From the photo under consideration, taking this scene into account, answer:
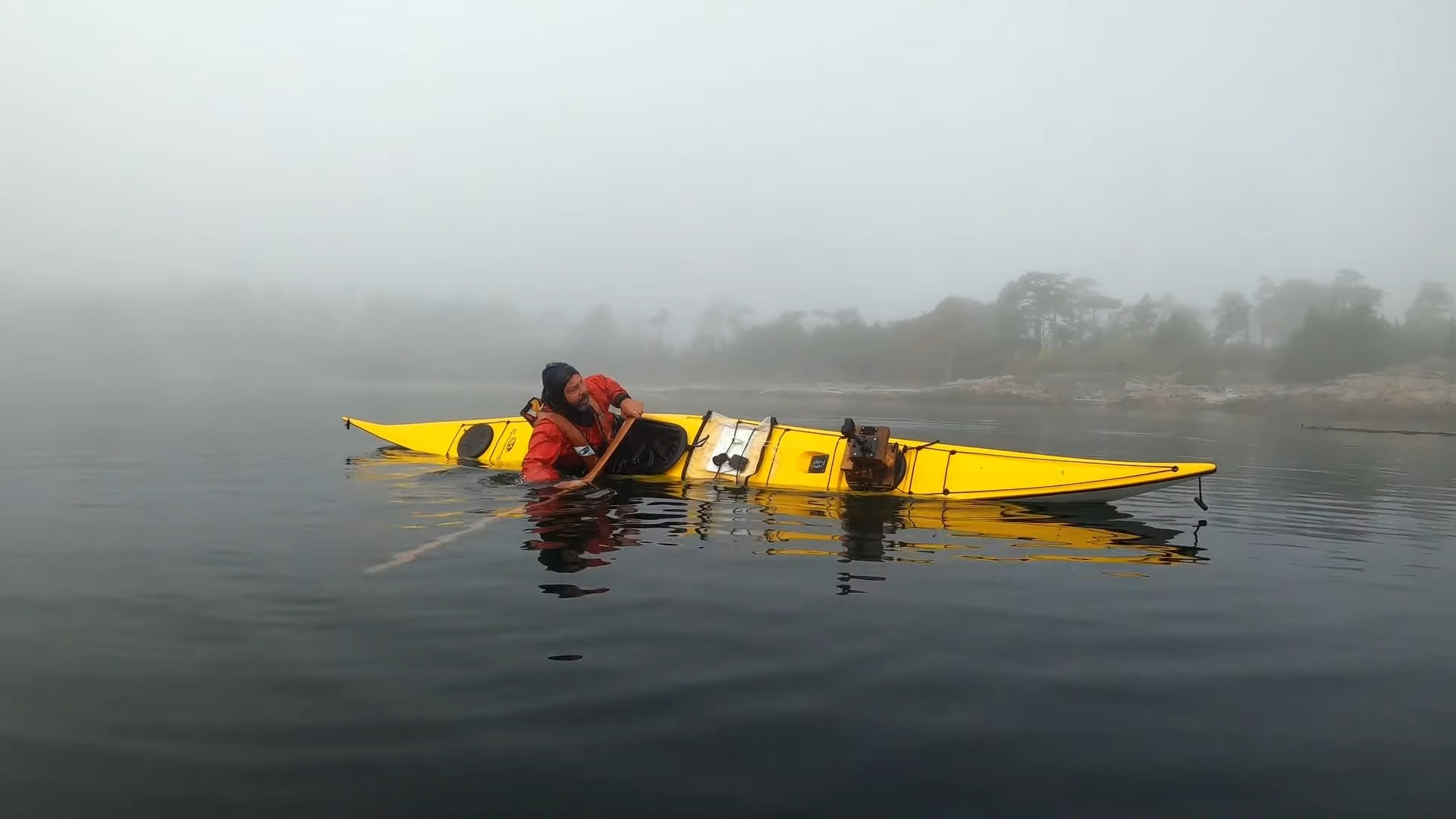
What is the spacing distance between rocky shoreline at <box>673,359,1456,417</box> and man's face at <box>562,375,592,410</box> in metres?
71.8

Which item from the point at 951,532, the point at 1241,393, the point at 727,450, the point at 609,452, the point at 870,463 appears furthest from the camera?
the point at 1241,393

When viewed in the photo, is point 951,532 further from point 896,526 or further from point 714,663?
point 714,663

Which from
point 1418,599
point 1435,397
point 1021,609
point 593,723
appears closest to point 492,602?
point 593,723

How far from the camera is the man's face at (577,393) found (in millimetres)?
11148

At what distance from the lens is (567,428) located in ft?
37.3

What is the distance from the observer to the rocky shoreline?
61156 mm

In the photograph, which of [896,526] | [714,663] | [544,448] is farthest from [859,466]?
[714,663]

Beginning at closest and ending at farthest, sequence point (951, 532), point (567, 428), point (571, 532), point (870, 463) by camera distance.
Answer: point (571, 532) → point (951, 532) → point (870, 463) → point (567, 428)

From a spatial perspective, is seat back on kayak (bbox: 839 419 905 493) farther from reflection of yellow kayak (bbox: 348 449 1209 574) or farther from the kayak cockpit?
the kayak cockpit

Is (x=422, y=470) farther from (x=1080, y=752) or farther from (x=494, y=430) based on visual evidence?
(x=1080, y=752)

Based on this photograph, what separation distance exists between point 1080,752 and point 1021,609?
2.44m

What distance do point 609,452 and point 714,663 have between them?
6.61 metres

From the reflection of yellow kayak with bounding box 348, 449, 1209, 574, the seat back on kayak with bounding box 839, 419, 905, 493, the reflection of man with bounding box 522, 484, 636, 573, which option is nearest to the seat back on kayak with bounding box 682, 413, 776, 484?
the reflection of yellow kayak with bounding box 348, 449, 1209, 574

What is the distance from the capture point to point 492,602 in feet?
19.9
